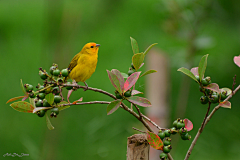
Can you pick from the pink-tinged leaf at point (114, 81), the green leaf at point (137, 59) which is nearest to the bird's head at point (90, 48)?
the green leaf at point (137, 59)

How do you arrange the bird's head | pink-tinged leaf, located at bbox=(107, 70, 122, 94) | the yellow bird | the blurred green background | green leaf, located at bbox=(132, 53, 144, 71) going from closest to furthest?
pink-tinged leaf, located at bbox=(107, 70, 122, 94) < green leaf, located at bbox=(132, 53, 144, 71) < the yellow bird < the bird's head < the blurred green background

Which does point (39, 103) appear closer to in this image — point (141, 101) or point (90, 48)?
point (141, 101)

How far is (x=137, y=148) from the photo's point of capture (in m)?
1.05

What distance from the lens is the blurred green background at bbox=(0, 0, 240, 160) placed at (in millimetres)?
2543

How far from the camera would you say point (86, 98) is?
4402 millimetres

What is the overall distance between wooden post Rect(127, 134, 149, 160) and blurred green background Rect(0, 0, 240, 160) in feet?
4.08

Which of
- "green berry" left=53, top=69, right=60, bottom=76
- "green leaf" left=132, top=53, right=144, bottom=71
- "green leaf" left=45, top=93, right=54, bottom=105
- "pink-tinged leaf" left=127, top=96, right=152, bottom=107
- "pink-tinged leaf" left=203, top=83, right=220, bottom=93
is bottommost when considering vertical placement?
"green leaf" left=45, top=93, right=54, bottom=105

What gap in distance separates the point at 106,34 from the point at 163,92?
346cm

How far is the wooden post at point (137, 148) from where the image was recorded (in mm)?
1043

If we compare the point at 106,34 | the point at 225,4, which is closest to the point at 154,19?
the point at 106,34

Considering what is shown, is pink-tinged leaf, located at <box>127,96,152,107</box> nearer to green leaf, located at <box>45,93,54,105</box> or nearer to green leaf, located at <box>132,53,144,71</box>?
green leaf, located at <box>132,53,144,71</box>

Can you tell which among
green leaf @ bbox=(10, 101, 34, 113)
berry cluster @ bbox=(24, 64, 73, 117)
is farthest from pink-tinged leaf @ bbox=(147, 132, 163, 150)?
green leaf @ bbox=(10, 101, 34, 113)

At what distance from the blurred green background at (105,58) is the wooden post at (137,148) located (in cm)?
124

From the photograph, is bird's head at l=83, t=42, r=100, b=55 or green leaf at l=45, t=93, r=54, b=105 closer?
green leaf at l=45, t=93, r=54, b=105
